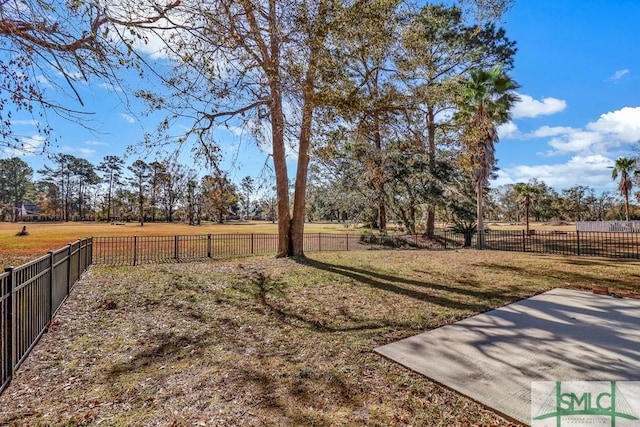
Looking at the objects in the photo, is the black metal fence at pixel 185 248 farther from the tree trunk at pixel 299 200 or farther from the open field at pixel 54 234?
the tree trunk at pixel 299 200

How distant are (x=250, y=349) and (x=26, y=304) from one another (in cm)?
254

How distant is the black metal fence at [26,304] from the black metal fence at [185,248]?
6.58 meters

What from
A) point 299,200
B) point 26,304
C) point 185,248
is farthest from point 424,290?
point 185,248

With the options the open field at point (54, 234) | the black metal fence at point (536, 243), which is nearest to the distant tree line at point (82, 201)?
the open field at point (54, 234)

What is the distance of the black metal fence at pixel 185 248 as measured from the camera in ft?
40.9

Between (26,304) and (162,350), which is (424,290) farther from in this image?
(26,304)

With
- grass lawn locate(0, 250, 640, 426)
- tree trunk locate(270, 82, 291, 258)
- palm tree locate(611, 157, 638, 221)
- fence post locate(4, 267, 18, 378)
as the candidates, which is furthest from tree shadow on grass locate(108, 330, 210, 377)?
palm tree locate(611, 157, 638, 221)

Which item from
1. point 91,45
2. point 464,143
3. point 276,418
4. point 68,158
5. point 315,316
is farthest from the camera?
point 68,158

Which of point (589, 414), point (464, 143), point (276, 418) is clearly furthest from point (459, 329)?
point (464, 143)

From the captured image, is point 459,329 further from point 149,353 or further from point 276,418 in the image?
point 149,353

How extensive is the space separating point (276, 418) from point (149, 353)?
85.3 inches

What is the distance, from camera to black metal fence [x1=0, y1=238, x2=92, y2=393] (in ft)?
10.2

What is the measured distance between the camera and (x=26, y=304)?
3.71m

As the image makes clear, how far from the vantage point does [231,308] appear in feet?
18.7
